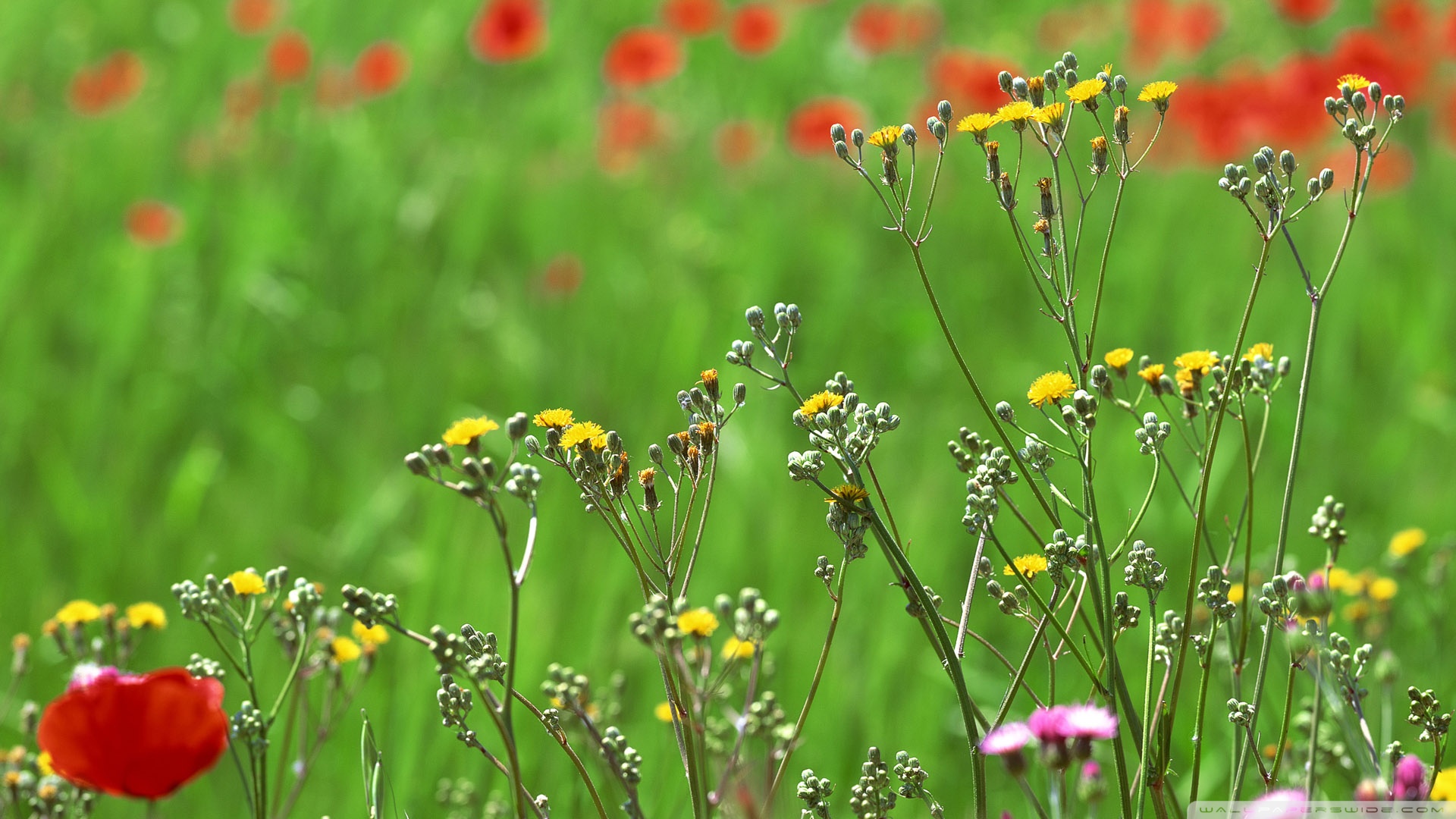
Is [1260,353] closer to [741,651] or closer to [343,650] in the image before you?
[741,651]

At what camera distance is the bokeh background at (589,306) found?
1787mm

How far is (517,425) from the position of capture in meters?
0.79

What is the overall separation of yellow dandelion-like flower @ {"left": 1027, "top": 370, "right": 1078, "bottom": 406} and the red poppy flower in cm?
57

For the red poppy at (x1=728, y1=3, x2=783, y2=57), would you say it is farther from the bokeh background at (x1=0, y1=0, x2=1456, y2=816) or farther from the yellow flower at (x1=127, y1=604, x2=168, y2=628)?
the yellow flower at (x1=127, y1=604, x2=168, y2=628)

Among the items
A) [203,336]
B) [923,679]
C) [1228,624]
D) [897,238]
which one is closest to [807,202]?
[897,238]

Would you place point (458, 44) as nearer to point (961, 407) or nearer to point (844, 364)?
point (844, 364)

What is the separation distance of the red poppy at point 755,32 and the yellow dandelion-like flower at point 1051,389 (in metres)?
2.96

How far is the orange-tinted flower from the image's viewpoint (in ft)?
9.47

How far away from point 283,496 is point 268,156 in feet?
5.64

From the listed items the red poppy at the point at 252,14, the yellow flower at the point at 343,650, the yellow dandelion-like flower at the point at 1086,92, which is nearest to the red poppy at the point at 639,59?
the red poppy at the point at 252,14

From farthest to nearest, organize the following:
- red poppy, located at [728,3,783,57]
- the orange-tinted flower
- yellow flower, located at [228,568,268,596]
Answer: red poppy, located at [728,3,783,57] < the orange-tinted flower < yellow flower, located at [228,568,268,596]

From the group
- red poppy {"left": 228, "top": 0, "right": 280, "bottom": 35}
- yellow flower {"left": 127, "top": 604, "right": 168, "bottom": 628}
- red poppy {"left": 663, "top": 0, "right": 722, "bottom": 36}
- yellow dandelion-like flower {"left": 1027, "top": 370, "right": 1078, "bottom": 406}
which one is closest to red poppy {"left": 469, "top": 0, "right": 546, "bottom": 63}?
red poppy {"left": 663, "top": 0, "right": 722, "bottom": 36}

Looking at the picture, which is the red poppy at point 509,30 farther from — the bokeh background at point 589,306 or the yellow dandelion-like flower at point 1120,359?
the yellow dandelion-like flower at point 1120,359

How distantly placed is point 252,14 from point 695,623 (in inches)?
152
